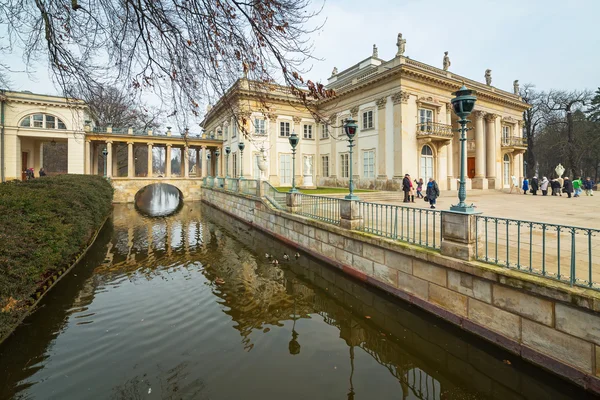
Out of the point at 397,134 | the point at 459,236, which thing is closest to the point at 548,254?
the point at 459,236

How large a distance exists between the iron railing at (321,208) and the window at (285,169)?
17838 millimetres

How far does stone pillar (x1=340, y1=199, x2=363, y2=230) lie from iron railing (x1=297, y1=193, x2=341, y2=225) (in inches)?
23.2

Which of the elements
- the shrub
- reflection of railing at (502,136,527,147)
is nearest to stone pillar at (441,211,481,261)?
the shrub

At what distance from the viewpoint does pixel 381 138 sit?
23562mm

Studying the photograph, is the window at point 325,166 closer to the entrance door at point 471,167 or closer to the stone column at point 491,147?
the entrance door at point 471,167

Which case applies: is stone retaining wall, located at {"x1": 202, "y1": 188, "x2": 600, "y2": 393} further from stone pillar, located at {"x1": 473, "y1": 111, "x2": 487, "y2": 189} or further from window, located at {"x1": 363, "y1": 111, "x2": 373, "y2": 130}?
stone pillar, located at {"x1": 473, "y1": 111, "x2": 487, "y2": 189}

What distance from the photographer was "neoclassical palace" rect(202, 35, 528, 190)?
22.4 metres

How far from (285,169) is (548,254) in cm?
2505

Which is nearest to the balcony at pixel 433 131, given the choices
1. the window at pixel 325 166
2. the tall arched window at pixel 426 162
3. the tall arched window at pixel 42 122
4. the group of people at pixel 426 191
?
the tall arched window at pixel 426 162

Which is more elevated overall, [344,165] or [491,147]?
[491,147]

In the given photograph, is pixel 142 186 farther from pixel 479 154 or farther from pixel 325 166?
pixel 479 154

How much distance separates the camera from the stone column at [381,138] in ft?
76.5

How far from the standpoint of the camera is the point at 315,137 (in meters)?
→ 31.1

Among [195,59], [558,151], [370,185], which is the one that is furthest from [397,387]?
[558,151]
